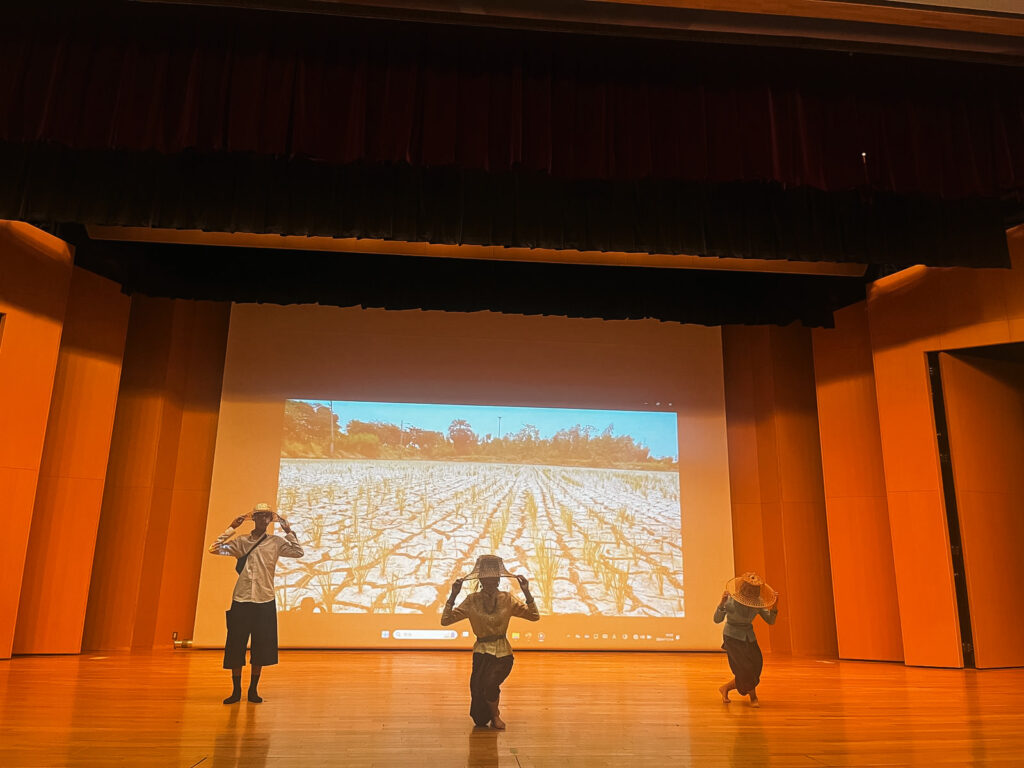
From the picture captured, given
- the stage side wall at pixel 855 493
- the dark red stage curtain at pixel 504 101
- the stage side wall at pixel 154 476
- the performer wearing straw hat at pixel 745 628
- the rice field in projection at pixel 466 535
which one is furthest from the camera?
the rice field in projection at pixel 466 535

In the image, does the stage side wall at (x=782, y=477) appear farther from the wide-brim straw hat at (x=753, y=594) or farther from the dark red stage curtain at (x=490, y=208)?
the wide-brim straw hat at (x=753, y=594)

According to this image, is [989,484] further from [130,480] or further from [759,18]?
[130,480]

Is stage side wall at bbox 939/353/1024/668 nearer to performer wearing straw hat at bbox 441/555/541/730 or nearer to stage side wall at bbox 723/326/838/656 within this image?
stage side wall at bbox 723/326/838/656

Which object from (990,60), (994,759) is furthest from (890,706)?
(990,60)

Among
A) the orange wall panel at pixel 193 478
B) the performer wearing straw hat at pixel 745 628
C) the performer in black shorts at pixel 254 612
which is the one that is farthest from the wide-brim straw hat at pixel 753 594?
the orange wall panel at pixel 193 478

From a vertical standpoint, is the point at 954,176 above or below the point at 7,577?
above

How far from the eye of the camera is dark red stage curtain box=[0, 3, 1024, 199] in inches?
233

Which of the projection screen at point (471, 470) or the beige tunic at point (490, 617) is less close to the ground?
the projection screen at point (471, 470)

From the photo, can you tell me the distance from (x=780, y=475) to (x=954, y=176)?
4.79 m

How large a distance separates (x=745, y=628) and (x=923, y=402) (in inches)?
168

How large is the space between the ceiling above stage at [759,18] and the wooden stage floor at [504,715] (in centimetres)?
494

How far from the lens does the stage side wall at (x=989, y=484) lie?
7.88 metres

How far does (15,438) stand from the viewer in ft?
25.0

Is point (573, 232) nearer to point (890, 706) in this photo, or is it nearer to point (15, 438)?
point (890, 706)
